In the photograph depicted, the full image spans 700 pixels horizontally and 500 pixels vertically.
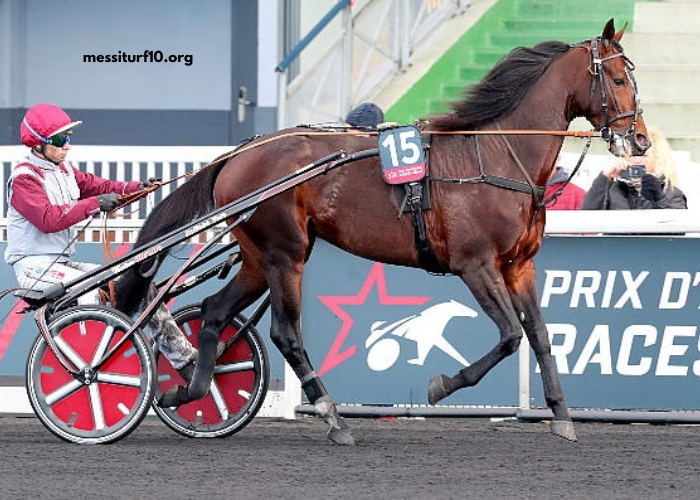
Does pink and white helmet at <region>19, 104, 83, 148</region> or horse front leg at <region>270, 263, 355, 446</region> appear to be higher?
pink and white helmet at <region>19, 104, 83, 148</region>

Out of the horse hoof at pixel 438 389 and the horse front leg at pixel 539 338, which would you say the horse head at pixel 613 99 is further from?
the horse hoof at pixel 438 389

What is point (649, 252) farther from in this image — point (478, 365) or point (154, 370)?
point (154, 370)

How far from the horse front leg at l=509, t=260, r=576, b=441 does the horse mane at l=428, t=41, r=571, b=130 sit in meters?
0.75

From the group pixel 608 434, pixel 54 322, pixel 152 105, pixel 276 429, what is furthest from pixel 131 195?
pixel 152 105

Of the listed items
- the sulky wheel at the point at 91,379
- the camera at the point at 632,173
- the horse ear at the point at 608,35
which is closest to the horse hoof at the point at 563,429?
the horse ear at the point at 608,35

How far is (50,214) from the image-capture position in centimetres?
917

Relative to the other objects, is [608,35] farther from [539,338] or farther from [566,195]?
[566,195]

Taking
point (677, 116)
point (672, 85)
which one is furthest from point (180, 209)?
point (672, 85)

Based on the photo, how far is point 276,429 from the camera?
1000cm

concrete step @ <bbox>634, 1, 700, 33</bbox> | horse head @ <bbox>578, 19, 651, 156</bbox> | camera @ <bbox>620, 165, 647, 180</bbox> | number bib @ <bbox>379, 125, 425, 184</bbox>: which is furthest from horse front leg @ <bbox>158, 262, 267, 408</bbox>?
concrete step @ <bbox>634, 1, 700, 33</bbox>

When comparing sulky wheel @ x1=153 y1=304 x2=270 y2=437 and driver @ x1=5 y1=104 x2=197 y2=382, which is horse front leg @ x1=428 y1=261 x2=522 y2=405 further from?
driver @ x1=5 y1=104 x2=197 y2=382

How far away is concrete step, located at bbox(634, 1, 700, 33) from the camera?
15.1 meters

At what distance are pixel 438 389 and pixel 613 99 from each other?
161 cm

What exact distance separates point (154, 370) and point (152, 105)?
8.90 metres
